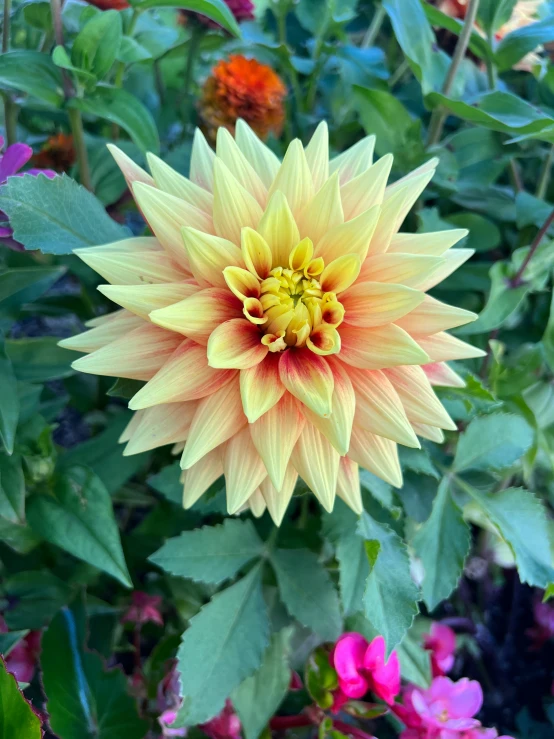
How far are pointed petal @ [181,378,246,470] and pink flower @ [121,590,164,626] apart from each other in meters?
0.39

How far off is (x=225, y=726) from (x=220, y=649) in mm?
109

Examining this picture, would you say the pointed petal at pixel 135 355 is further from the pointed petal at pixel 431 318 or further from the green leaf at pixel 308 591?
the green leaf at pixel 308 591

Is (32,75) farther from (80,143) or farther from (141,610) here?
(141,610)

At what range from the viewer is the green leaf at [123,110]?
1.78 feet

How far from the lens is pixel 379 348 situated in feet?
1.26

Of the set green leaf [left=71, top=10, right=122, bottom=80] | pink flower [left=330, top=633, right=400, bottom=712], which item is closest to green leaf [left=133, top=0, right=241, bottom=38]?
green leaf [left=71, top=10, right=122, bottom=80]

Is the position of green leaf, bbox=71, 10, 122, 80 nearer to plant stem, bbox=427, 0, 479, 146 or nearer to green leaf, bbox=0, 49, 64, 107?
green leaf, bbox=0, 49, 64, 107

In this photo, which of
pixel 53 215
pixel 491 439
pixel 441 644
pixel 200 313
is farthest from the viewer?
pixel 441 644

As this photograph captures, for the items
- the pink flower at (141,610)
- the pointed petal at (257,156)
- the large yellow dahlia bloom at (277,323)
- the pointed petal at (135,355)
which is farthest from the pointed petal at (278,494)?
the pink flower at (141,610)

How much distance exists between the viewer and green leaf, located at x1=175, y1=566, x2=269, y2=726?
0.51m

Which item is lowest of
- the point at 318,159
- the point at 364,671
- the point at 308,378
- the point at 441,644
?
the point at 441,644

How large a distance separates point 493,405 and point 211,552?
1.01 feet

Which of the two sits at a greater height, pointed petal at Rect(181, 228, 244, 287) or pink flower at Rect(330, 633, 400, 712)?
pointed petal at Rect(181, 228, 244, 287)

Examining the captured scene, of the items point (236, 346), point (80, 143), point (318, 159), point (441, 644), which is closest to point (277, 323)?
point (236, 346)
